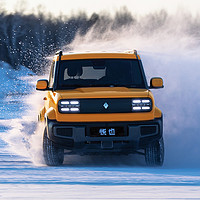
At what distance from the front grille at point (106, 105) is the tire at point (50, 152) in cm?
63

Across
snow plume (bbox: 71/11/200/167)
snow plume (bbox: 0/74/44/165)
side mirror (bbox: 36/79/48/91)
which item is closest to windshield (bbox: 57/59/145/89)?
side mirror (bbox: 36/79/48/91)

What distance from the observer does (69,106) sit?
8.19 m

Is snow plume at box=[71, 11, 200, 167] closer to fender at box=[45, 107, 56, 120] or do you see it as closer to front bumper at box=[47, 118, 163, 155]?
Result: front bumper at box=[47, 118, 163, 155]

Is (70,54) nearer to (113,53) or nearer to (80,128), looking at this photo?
(113,53)

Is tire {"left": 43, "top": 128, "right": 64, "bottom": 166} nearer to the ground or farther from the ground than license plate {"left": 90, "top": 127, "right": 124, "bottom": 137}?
nearer to the ground

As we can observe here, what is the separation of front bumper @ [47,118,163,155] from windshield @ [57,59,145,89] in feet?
2.89

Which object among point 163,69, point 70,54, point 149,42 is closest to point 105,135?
point 70,54

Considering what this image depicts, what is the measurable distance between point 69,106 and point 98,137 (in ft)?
1.77

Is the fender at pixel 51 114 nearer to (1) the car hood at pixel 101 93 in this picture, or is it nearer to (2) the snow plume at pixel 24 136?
(1) the car hood at pixel 101 93

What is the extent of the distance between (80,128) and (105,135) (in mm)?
327

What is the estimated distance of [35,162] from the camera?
29.3ft

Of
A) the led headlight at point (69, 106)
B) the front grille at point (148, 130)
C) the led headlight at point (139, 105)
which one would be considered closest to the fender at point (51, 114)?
the led headlight at point (69, 106)

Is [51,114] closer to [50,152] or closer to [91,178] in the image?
[50,152]

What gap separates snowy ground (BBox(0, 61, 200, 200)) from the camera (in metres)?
5.95
